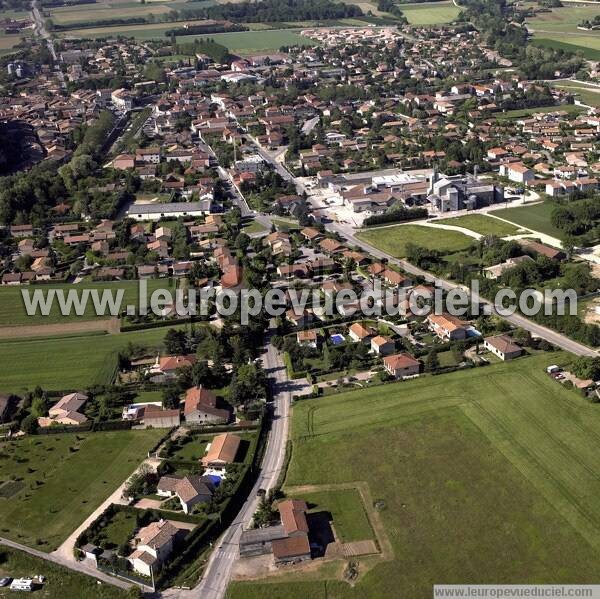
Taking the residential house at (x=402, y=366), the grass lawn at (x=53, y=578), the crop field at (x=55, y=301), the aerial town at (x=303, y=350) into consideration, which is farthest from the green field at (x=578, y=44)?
the grass lawn at (x=53, y=578)

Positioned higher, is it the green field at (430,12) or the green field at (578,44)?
the green field at (430,12)

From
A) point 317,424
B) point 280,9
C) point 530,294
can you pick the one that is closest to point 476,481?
point 317,424

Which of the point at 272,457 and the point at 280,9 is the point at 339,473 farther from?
the point at 280,9

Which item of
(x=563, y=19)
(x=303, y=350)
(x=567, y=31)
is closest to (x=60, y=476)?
(x=303, y=350)

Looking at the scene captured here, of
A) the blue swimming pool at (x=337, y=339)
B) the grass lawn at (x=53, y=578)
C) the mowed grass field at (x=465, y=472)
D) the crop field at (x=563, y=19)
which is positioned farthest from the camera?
the crop field at (x=563, y=19)

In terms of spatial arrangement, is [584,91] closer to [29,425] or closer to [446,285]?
[446,285]

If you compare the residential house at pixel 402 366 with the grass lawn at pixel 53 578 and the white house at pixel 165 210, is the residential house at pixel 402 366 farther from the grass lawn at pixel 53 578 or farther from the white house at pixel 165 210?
the white house at pixel 165 210

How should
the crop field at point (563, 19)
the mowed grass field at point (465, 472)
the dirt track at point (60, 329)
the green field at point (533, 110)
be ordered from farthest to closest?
the crop field at point (563, 19), the green field at point (533, 110), the dirt track at point (60, 329), the mowed grass field at point (465, 472)
